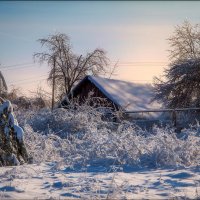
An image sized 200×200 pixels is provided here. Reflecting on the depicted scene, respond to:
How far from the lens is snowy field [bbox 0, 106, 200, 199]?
15.1 ft

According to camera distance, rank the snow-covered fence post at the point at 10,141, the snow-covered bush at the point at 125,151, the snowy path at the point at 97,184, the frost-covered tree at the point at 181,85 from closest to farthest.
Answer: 1. the snowy path at the point at 97,184
2. the snow-covered bush at the point at 125,151
3. the snow-covered fence post at the point at 10,141
4. the frost-covered tree at the point at 181,85

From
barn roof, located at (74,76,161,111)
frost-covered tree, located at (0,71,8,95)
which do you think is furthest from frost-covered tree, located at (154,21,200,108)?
frost-covered tree, located at (0,71,8,95)

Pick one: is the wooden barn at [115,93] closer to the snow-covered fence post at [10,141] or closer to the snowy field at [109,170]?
the snowy field at [109,170]

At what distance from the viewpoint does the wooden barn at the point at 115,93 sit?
26.0 m

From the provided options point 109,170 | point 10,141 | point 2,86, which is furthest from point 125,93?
point 109,170

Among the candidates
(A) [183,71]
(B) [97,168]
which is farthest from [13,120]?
(A) [183,71]

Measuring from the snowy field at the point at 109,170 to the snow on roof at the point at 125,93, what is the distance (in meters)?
16.3

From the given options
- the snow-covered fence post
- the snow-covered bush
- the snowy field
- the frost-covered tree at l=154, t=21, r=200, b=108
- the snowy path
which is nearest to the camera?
the snowy path

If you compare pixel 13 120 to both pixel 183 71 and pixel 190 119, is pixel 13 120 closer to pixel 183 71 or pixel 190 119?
pixel 190 119

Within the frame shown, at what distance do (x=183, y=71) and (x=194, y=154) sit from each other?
1725 centimetres

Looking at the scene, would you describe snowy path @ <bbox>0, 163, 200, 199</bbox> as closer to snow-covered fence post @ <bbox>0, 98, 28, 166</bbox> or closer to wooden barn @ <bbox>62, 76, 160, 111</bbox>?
snow-covered fence post @ <bbox>0, 98, 28, 166</bbox>

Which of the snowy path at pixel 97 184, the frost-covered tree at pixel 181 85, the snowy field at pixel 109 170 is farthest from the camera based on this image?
the frost-covered tree at pixel 181 85

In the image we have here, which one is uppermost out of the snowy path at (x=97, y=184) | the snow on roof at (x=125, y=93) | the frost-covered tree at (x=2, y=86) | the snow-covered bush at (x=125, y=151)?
the frost-covered tree at (x=2, y=86)

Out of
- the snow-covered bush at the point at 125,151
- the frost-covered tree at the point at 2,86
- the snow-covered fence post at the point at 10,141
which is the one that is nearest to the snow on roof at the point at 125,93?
the frost-covered tree at the point at 2,86
